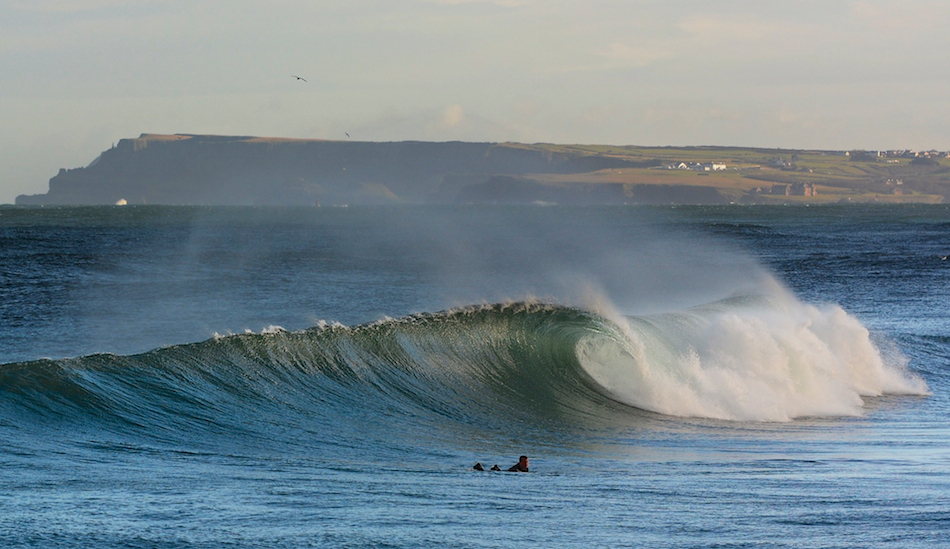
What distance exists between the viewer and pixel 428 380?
17578 mm

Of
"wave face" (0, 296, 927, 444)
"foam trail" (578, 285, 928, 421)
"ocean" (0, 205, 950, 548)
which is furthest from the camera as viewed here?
"foam trail" (578, 285, 928, 421)

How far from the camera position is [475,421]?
15.6 meters

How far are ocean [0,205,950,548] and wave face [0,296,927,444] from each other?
56 millimetres

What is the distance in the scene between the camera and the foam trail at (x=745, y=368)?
17.5 metres

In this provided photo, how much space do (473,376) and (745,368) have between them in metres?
5.03

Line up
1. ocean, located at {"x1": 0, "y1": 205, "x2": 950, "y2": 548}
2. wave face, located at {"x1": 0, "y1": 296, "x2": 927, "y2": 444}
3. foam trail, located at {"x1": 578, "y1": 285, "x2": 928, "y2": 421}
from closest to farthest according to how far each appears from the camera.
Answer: ocean, located at {"x1": 0, "y1": 205, "x2": 950, "y2": 548}
wave face, located at {"x1": 0, "y1": 296, "x2": 927, "y2": 444}
foam trail, located at {"x1": 578, "y1": 285, "x2": 928, "y2": 421}

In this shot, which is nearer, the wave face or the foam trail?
the wave face

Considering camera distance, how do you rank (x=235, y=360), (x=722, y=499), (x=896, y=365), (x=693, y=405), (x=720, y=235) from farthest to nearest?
(x=720, y=235), (x=896, y=365), (x=693, y=405), (x=235, y=360), (x=722, y=499)

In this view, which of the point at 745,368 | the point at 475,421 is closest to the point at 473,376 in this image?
the point at 475,421

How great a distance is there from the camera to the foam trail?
17453 millimetres

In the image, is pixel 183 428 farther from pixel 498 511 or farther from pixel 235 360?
pixel 498 511

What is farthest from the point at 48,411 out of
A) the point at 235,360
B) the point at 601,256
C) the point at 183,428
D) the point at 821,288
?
the point at 601,256

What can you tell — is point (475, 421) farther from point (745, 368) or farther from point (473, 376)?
point (745, 368)

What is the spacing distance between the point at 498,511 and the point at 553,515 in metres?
0.45
